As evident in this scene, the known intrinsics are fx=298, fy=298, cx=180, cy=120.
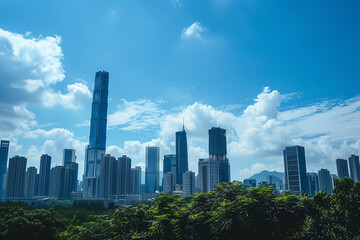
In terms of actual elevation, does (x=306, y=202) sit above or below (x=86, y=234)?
above

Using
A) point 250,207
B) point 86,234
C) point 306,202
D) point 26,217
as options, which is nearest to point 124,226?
point 86,234

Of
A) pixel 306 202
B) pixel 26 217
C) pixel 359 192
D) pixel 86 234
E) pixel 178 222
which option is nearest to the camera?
pixel 178 222

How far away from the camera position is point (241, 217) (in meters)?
21.6

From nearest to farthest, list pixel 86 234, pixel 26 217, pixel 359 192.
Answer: pixel 359 192 < pixel 86 234 < pixel 26 217

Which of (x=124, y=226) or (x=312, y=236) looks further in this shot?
(x=124, y=226)

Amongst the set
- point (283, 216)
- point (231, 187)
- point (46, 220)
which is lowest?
point (46, 220)

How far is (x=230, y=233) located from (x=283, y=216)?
13.9 ft

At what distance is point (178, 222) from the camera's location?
24594 millimetres

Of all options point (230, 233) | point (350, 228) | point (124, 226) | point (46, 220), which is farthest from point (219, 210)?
point (46, 220)

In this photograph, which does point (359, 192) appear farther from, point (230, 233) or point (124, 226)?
point (124, 226)

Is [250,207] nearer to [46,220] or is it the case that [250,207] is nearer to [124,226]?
[124,226]

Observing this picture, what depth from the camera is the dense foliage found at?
71.4 ft

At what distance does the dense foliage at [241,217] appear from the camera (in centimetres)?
2175

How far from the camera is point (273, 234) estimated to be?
2181 cm
